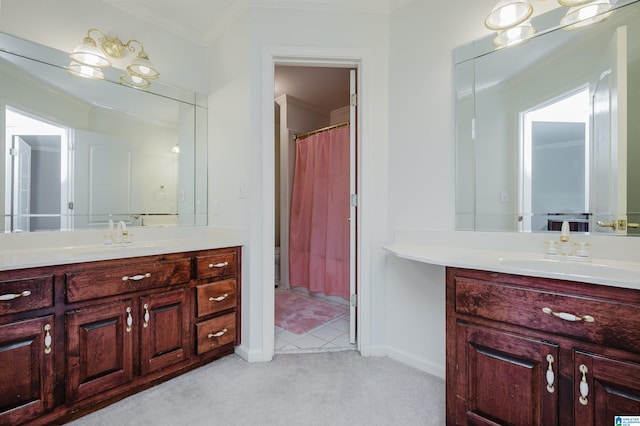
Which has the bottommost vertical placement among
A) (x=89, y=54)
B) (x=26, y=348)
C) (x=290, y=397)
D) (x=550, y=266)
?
(x=290, y=397)

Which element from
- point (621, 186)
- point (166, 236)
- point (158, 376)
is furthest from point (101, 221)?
point (621, 186)

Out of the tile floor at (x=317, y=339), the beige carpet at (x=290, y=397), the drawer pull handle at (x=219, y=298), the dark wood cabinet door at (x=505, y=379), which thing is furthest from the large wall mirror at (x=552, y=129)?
the drawer pull handle at (x=219, y=298)

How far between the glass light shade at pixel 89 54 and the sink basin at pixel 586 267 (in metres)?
2.69

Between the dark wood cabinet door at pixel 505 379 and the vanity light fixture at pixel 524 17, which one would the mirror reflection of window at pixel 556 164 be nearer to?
the vanity light fixture at pixel 524 17

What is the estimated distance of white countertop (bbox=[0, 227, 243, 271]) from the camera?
1.33 m

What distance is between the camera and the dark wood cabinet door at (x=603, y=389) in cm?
89

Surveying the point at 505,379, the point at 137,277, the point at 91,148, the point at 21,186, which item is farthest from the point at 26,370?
the point at 505,379

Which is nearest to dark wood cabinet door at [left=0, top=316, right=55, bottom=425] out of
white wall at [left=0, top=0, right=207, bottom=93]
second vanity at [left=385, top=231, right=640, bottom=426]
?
white wall at [left=0, top=0, right=207, bottom=93]

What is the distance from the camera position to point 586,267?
3.86ft

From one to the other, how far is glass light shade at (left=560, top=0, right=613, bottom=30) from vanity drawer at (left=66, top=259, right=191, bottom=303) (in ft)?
8.24

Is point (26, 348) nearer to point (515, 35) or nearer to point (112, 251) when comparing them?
point (112, 251)

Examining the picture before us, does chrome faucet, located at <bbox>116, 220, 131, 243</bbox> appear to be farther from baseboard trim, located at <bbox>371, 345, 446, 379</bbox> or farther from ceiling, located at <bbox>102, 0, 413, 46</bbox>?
baseboard trim, located at <bbox>371, 345, 446, 379</bbox>

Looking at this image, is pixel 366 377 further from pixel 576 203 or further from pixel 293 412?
pixel 576 203

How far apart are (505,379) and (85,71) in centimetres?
290
